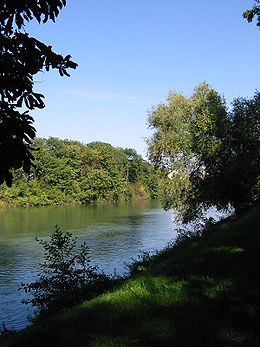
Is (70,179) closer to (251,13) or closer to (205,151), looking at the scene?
(205,151)

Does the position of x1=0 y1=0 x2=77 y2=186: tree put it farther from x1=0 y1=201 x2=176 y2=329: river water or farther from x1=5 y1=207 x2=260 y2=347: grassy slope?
x1=0 y1=201 x2=176 y2=329: river water

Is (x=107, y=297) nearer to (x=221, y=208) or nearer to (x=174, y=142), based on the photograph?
(x=221, y=208)

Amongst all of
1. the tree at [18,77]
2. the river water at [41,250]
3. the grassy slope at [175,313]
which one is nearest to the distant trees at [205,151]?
the river water at [41,250]

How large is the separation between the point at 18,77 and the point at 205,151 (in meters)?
23.2

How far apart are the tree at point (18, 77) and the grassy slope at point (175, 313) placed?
251cm

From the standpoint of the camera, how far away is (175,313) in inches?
213

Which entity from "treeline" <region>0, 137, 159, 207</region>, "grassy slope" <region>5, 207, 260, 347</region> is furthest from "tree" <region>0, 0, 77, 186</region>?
"treeline" <region>0, 137, 159, 207</region>

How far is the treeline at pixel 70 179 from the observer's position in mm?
83994

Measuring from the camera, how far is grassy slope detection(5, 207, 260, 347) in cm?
472

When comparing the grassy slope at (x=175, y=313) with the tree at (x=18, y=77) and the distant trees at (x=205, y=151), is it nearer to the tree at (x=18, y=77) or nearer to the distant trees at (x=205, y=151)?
the tree at (x=18, y=77)

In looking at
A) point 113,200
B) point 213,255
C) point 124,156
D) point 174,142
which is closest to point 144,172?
point 124,156

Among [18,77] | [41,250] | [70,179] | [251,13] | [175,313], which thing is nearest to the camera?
[18,77]

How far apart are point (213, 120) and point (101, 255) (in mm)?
11737

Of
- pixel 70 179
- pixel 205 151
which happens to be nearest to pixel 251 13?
pixel 205 151
